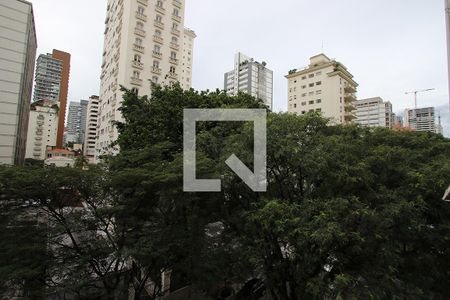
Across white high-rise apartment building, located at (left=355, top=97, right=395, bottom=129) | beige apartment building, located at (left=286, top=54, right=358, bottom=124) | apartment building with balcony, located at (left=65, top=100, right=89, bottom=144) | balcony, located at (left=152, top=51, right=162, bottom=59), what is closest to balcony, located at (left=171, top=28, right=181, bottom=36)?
balcony, located at (left=152, top=51, right=162, bottom=59)

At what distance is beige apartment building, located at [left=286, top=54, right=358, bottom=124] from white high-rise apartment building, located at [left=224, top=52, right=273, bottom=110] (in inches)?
1291

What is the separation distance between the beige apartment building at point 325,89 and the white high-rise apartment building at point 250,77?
32788 mm

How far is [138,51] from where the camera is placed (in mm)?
26797

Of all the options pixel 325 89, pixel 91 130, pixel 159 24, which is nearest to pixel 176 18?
pixel 159 24

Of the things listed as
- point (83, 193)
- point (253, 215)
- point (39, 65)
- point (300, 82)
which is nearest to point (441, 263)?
point (253, 215)

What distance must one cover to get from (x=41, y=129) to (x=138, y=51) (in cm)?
5040

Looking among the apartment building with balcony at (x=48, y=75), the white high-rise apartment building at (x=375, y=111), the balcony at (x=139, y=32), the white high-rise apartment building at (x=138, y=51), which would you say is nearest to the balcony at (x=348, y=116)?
the white high-rise apartment building at (x=138, y=51)

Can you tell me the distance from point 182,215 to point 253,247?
2.05 m

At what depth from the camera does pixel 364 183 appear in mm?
7105

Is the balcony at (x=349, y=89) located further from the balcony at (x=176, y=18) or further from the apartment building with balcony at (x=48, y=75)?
the apartment building with balcony at (x=48, y=75)

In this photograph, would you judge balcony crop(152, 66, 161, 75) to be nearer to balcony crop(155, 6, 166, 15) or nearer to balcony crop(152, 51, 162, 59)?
balcony crop(152, 51, 162, 59)

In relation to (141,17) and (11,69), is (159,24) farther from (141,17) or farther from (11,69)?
(11,69)

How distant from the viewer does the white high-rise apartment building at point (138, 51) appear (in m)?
26.3

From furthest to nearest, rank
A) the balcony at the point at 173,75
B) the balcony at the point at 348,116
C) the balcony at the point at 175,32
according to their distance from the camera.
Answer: the balcony at the point at 348,116 < the balcony at the point at 175,32 < the balcony at the point at 173,75
